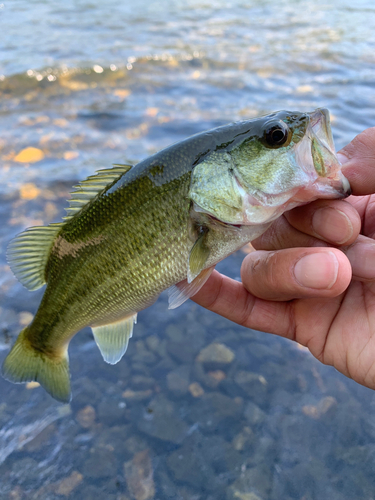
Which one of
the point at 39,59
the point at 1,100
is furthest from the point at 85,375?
the point at 39,59

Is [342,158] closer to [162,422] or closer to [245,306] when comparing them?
[245,306]

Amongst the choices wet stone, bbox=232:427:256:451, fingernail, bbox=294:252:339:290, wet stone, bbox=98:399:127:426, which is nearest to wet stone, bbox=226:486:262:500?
wet stone, bbox=232:427:256:451

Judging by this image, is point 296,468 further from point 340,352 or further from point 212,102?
point 212,102

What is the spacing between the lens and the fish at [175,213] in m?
1.77

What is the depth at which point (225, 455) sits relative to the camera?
2.76 m

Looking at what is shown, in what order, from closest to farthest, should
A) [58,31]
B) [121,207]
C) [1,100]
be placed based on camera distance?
[121,207], [1,100], [58,31]

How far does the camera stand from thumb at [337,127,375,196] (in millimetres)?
1882

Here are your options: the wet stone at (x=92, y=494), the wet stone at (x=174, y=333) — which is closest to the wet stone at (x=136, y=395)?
the wet stone at (x=174, y=333)

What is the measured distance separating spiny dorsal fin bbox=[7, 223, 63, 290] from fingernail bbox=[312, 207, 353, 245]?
1405 millimetres

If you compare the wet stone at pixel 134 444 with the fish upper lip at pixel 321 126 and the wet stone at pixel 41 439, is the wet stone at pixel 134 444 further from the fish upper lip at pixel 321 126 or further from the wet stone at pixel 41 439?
the fish upper lip at pixel 321 126

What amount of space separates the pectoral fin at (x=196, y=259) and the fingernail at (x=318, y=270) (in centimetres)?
45

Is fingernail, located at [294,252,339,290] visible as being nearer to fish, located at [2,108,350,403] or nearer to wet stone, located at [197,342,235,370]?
fish, located at [2,108,350,403]

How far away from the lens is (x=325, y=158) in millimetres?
1685

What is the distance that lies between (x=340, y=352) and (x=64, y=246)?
165 cm
